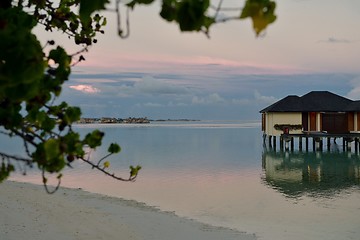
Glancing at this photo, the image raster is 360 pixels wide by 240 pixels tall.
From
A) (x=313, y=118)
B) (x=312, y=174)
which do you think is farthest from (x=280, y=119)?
(x=312, y=174)

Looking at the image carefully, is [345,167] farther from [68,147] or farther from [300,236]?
[68,147]

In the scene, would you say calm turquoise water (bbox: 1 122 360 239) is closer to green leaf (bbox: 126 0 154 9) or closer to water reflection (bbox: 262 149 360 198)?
water reflection (bbox: 262 149 360 198)

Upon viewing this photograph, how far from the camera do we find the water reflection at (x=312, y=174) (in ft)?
74.5

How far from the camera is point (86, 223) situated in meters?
13.1

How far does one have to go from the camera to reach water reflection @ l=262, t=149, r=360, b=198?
74.5 ft

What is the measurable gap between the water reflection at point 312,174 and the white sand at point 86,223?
8186 mm

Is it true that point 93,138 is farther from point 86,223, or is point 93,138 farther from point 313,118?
point 313,118

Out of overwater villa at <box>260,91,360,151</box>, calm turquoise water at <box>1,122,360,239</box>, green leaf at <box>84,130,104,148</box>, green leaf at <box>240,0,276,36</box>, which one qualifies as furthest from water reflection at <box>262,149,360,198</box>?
green leaf at <box>240,0,276,36</box>

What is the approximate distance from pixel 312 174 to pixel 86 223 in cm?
1983

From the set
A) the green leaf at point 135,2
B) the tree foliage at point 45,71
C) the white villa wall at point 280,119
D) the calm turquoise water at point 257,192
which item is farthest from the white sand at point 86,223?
the white villa wall at point 280,119

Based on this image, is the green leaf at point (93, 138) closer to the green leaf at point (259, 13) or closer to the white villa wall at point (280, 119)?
the green leaf at point (259, 13)

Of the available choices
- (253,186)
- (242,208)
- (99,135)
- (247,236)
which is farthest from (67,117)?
(253,186)

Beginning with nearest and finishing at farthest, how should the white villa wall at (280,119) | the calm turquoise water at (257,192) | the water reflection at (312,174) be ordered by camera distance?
the calm turquoise water at (257,192)
the water reflection at (312,174)
the white villa wall at (280,119)

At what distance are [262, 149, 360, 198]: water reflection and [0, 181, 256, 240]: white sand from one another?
322 inches
